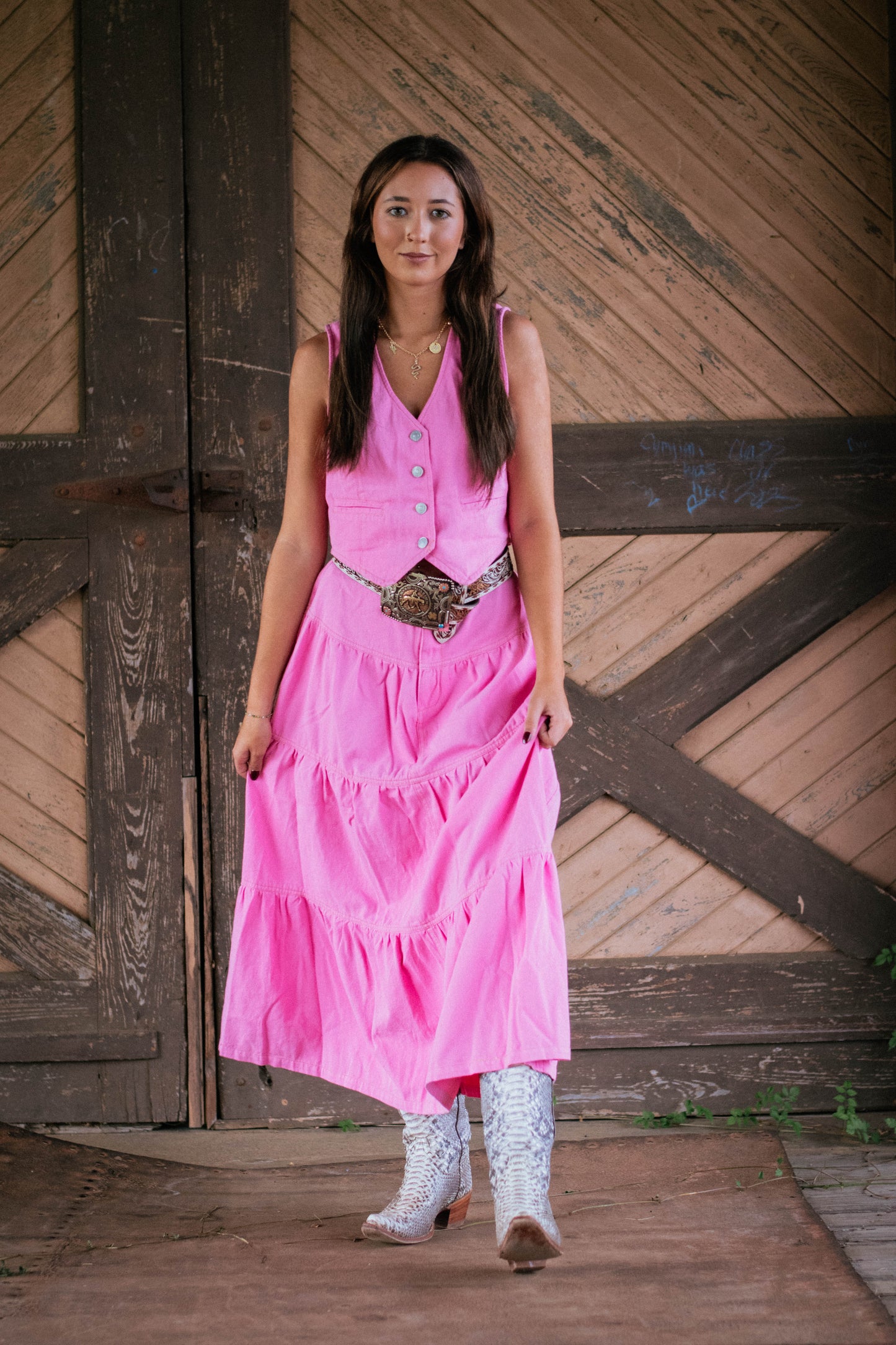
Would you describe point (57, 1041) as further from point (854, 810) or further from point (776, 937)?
point (854, 810)

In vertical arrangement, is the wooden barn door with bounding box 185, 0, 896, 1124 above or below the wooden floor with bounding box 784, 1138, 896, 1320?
above

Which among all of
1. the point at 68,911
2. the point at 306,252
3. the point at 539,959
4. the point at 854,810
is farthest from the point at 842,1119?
the point at 306,252

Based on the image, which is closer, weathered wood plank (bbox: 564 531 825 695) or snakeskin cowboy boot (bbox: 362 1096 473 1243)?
snakeskin cowboy boot (bbox: 362 1096 473 1243)

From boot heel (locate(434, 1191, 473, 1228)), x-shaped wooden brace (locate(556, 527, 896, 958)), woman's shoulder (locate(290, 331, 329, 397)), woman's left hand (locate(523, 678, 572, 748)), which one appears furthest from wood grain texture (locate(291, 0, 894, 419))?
boot heel (locate(434, 1191, 473, 1228))

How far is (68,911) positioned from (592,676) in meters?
1.51

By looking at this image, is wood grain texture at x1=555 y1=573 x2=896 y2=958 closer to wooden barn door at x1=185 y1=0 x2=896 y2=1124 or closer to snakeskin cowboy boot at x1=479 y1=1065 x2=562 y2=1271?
wooden barn door at x1=185 y1=0 x2=896 y2=1124

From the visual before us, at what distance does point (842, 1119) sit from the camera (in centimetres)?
309

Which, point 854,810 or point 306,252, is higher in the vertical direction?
point 306,252

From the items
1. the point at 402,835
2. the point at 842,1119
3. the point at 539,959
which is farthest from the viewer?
the point at 842,1119

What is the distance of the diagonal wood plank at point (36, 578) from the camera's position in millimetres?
3129

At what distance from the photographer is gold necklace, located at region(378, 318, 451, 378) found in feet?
7.52

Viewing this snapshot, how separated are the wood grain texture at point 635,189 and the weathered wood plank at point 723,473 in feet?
0.23

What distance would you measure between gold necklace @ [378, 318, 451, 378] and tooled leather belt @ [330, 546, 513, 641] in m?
0.40

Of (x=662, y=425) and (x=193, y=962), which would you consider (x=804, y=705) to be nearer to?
(x=662, y=425)
